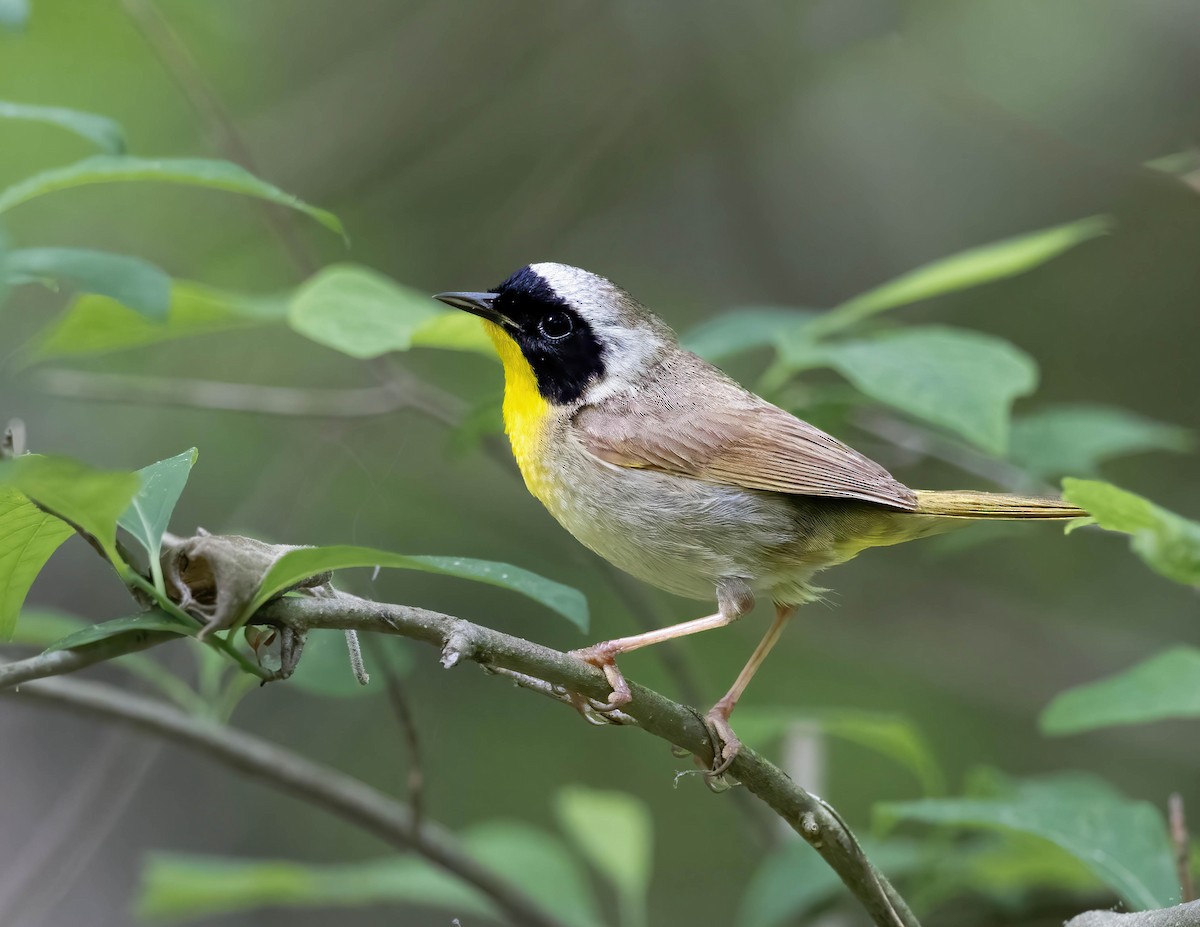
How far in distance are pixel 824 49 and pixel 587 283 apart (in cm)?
366

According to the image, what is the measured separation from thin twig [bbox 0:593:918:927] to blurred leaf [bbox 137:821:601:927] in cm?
169

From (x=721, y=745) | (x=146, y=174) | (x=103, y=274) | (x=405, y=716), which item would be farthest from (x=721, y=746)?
(x=146, y=174)

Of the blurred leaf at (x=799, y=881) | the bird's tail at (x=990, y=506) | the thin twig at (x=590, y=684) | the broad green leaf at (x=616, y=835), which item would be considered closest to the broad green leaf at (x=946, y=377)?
the bird's tail at (x=990, y=506)

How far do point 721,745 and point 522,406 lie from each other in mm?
1326

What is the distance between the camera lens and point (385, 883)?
3648 millimetres

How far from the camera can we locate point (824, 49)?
21.3 ft

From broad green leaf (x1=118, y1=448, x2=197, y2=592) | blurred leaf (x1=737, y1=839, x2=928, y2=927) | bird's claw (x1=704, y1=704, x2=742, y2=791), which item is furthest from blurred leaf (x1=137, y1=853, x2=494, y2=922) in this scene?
broad green leaf (x1=118, y1=448, x2=197, y2=592)

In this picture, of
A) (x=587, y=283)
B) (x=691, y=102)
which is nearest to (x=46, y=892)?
(x=587, y=283)

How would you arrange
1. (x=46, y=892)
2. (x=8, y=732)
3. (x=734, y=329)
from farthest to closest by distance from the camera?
(x=8, y=732) < (x=46, y=892) < (x=734, y=329)

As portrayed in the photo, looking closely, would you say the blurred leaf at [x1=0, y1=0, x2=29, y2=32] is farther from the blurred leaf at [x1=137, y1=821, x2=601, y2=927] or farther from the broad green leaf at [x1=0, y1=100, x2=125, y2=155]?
the blurred leaf at [x1=137, y1=821, x2=601, y2=927]

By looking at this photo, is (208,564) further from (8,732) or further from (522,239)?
(8,732)

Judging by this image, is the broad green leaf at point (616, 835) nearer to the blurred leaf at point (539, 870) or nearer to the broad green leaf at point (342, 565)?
the blurred leaf at point (539, 870)

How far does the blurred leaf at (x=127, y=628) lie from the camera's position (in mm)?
1668

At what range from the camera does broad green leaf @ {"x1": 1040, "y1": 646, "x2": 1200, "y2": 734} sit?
2645 millimetres
